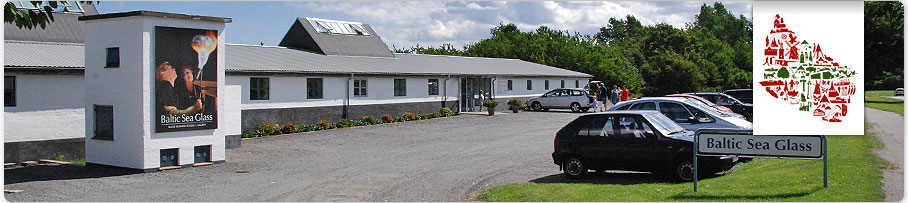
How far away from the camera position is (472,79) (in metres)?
40.1

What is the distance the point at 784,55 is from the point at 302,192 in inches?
319

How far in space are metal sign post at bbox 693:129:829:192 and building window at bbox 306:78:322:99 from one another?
789 inches

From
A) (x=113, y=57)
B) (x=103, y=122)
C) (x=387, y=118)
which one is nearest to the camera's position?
(x=113, y=57)

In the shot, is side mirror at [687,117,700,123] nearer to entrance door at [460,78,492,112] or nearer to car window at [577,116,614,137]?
car window at [577,116,614,137]

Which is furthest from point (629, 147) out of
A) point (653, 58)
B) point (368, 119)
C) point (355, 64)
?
point (653, 58)

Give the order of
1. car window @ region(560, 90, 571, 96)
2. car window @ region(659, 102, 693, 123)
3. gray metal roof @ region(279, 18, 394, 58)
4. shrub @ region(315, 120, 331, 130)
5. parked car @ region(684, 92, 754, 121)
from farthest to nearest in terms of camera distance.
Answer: car window @ region(560, 90, 571, 96)
gray metal roof @ region(279, 18, 394, 58)
shrub @ region(315, 120, 331, 130)
parked car @ region(684, 92, 754, 121)
car window @ region(659, 102, 693, 123)

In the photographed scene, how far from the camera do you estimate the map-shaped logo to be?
32.0 ft

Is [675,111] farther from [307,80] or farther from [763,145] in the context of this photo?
[307,80]

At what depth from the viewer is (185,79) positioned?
17.9 m

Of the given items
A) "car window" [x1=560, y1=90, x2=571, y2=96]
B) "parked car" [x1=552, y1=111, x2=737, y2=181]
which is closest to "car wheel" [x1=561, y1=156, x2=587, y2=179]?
"parked car" [x1=552, y1=111, x2=737, y2=181]

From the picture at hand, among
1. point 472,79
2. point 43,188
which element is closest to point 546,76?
point 472,79

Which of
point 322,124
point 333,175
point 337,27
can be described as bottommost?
point 333,175

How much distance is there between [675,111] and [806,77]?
10.4 metres

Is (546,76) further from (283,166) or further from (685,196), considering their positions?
(685,196)
